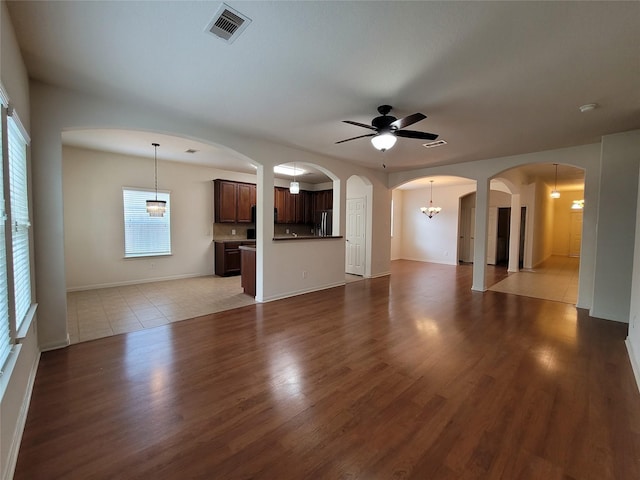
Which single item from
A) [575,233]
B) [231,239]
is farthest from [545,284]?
[575,233]

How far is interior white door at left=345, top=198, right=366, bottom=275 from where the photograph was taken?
7402 mm

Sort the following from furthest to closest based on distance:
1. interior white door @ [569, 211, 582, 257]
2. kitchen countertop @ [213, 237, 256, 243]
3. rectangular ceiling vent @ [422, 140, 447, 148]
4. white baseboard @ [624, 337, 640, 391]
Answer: interior white door @ [569, 211, 582, 257] → kitchen countertop @ [213, 237, 256, 243] → rectangular ceiling vent @ [422, 140, 447, 148] → white baseboard @ [624, 337, 640, 391]

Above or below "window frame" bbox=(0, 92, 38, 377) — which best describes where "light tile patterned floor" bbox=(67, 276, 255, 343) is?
below

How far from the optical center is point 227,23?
77.4 inches

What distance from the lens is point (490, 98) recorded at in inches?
119

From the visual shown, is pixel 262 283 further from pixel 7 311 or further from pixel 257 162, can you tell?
pixel 7 311

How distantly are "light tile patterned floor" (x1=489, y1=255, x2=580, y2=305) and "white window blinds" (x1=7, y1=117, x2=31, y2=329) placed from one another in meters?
7.13

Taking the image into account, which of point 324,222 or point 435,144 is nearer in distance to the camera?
point 435,144

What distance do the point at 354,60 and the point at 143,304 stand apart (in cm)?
475

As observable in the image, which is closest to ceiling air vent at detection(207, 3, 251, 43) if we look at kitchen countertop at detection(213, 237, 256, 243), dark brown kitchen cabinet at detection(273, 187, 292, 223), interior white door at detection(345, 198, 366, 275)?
interior white door at detection(345, 198, 366, 275)

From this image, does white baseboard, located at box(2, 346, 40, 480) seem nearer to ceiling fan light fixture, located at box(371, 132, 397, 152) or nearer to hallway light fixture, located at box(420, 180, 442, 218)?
ceiling fan light fixture, located at box(371, 132, 397, 152)

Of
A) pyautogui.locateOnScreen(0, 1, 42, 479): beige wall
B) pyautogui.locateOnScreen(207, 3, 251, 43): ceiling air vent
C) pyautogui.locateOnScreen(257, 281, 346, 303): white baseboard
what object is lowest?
pyautogui.locateOnScreen(257, 281, 346, 303): white baseboard

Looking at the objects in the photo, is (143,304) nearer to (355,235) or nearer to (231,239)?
(231,239)

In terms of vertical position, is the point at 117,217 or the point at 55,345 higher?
the point at 117,217
